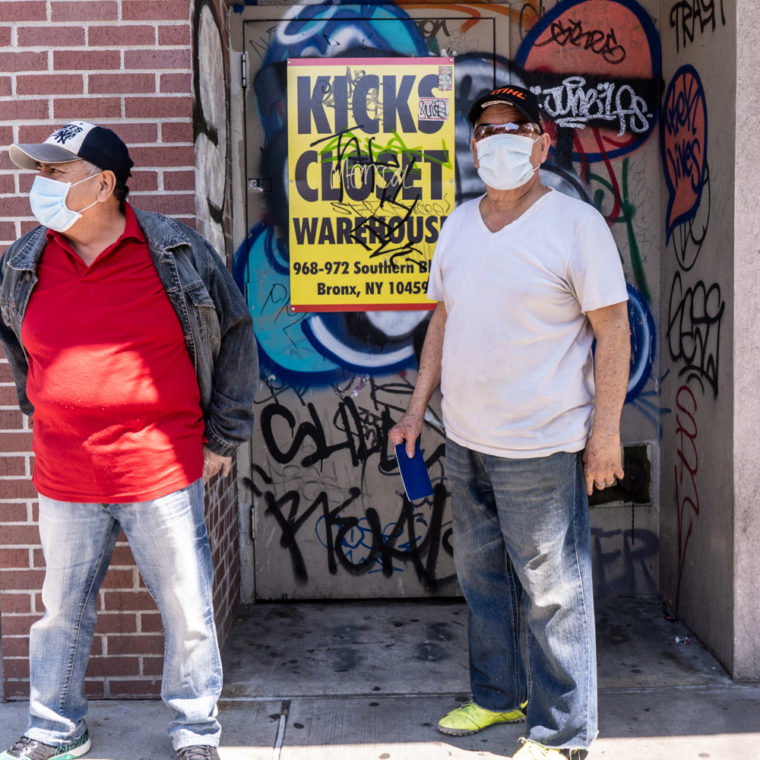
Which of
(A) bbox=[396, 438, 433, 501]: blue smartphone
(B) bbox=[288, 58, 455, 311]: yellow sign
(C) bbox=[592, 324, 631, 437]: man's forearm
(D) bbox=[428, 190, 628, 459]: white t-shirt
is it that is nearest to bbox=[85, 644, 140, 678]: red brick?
(A) bbox=[396, 438, 433, 501]: blue smartphone

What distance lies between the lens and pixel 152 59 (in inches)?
122

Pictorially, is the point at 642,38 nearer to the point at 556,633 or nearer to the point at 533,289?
the point at 533,289

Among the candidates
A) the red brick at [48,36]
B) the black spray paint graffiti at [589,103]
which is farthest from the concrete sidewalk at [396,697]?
the red brick at [48,36]

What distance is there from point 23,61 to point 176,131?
0.59 m

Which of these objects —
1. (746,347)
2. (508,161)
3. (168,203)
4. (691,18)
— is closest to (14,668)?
(168,203)

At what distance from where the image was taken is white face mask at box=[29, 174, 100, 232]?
2.52 meters

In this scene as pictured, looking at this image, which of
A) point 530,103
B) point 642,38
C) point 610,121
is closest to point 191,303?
point 530,103

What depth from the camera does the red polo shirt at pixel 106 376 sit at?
99.0 inches

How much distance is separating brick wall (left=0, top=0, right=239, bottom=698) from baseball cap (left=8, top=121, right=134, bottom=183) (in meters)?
0.52

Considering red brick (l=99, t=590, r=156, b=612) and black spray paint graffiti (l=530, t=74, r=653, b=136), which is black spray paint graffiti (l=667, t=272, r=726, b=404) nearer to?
black spray paint graffiti (l=530, t=74, r=653, b=136)

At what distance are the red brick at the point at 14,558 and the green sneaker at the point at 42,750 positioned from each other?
0.66 meters

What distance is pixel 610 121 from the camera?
398 centimetres

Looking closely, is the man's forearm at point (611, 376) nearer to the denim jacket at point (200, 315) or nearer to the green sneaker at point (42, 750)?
the denim jacket at point (200, 315)

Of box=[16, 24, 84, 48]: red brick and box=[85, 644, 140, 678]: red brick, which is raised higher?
box=[16, 24, 84, 48]: red brick
